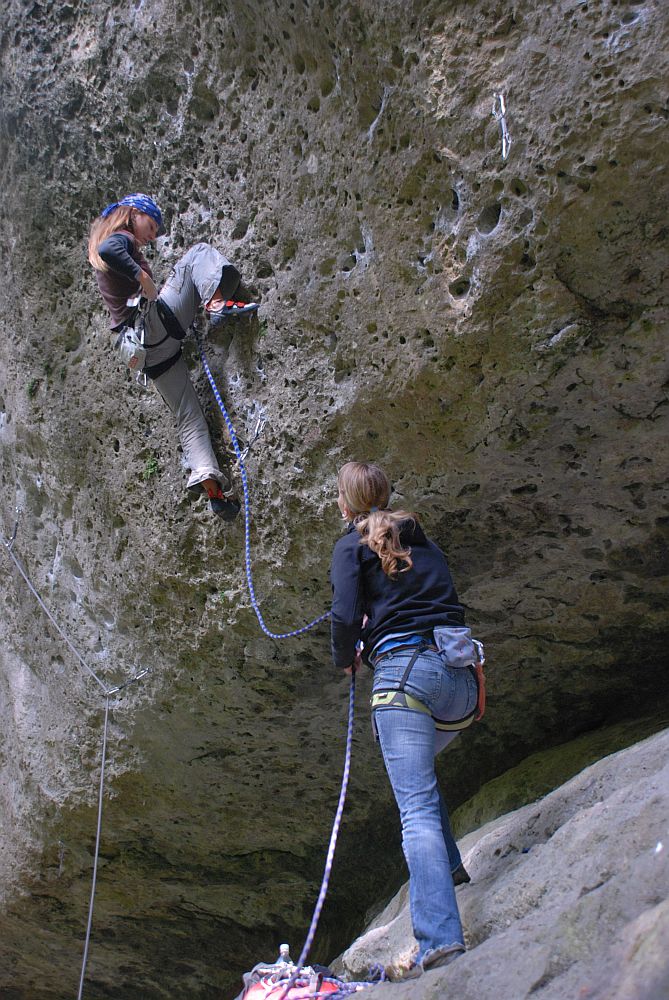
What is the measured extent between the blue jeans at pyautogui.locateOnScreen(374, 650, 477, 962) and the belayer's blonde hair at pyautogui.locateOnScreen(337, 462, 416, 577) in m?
0.32

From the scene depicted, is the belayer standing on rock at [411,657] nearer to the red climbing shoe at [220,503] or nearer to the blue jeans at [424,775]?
the blue jeans at [424,775]

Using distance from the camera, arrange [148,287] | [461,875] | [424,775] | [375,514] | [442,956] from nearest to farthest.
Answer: [442,956] < [424,775] < [375,514] < [461,875] < [148,287]

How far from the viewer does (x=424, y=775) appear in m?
2.99

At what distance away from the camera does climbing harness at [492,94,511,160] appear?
126 inches

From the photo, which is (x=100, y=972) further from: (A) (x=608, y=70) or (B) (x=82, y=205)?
(A) (x=608, y=70)

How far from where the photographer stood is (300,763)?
5512mm

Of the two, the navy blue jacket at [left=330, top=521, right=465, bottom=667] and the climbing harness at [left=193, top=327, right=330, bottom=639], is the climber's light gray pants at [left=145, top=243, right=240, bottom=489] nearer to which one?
the climbing harness at [left=193, top=327, right=330, bottom=639]

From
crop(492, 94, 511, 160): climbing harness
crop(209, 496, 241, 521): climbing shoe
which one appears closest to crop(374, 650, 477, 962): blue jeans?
crop(209, 496, 241, 521): climbing shoe

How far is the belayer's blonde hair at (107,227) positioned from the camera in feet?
13.6

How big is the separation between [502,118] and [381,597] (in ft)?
5.41

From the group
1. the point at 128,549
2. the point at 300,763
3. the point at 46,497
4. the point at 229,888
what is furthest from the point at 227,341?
the point at 229,888

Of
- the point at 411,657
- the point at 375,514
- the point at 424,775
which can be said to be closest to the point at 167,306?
the point at 375,514

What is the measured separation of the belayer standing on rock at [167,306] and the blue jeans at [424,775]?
4.89 feet

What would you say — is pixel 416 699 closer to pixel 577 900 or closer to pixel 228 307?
pixel 577 900
